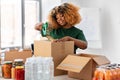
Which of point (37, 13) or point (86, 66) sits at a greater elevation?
point (37, 13)

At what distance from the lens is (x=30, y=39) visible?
452 cm

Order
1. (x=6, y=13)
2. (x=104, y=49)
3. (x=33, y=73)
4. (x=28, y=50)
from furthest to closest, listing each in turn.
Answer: (x=6, y=13)
(x=104, y=49)
(x=28, y=50)
(x=33, y=73)

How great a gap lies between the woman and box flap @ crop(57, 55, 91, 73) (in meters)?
0.26

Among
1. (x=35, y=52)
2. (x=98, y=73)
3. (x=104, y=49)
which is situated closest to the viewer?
(x=98, y=73)

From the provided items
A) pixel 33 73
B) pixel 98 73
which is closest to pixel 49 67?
pixel 33 73

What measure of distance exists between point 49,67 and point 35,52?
0.39 meters

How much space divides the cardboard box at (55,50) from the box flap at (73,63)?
8cm

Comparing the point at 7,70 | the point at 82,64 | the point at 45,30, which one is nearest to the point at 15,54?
the point at 7,70

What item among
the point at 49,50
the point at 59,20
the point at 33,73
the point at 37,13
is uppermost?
the point at 37,13

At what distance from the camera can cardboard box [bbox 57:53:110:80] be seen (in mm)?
1559

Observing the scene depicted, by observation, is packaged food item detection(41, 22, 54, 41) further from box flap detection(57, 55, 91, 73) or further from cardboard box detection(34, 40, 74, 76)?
box flap detection(57, 55, 91, 73)

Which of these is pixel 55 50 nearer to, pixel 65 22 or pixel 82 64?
pixel 82 64

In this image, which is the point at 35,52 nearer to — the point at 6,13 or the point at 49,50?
the point at 49,50

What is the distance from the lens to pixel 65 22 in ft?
7.01
